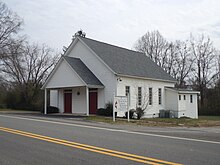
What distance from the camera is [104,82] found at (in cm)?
2761

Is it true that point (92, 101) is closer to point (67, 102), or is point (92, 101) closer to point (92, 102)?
point (92, 102)

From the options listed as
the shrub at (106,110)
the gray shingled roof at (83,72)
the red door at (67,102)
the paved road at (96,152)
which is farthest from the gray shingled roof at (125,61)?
the paved road at (96,152)

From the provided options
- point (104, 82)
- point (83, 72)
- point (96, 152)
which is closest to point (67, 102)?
point (83, 72)

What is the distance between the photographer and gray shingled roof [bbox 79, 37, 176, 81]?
2841cm

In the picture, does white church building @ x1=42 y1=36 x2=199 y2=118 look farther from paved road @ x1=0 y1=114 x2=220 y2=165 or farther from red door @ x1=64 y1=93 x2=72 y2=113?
paved road @ x1=0 y1=114 x2=220 y2=165

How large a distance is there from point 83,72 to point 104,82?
225 centimetres

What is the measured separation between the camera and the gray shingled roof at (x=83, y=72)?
86.9 ft

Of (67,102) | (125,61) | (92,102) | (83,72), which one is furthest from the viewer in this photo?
(125,61)

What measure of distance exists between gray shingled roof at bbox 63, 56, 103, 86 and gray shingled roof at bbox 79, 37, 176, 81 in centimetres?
193

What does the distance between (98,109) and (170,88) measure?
1139cm

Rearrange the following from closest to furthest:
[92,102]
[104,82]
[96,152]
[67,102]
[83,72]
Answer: [96,152] < [83,72] < [104,82] < [92,102] < [67,102]

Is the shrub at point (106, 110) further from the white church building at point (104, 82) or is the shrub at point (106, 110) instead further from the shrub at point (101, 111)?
the white church building at point (104, 82)

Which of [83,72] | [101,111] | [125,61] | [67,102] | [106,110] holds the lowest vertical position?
[101,111]

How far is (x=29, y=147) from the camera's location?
8758mm
